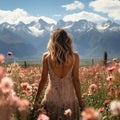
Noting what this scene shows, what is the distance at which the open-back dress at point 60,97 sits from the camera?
4.84 m

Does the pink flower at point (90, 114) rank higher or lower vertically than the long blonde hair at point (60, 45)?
lower

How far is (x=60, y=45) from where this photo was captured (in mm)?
4531

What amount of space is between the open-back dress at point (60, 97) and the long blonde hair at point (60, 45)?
10.6 inches

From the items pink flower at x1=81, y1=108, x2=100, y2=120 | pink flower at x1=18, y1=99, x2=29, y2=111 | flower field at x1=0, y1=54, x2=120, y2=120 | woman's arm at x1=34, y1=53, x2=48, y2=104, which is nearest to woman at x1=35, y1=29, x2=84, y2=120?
woman's arm at x1=34, y1=53, x2=48, y2=104

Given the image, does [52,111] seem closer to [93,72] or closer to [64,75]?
[64,75]

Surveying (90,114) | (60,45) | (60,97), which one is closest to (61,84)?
(60,97)

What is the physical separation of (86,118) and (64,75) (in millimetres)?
3145

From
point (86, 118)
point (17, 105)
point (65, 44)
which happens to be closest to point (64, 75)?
point (65, 44)

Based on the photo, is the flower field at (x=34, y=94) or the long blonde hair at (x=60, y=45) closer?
the flower field at (x=34, y=94)

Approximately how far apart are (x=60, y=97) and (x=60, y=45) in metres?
0.72

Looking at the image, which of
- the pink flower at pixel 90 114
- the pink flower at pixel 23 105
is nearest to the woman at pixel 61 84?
the pink flower at pixel 23 105

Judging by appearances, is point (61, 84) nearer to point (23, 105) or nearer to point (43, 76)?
point (43, 76)

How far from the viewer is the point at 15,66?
6.44 metres

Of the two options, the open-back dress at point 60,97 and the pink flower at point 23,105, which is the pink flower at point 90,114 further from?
the open-back dress at point 60,97
